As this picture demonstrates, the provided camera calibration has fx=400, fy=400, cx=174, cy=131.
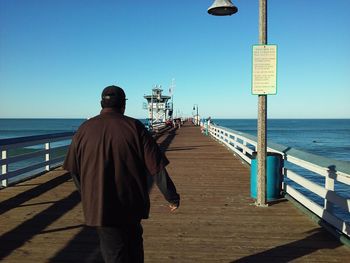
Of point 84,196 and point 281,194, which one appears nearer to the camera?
point 84,196

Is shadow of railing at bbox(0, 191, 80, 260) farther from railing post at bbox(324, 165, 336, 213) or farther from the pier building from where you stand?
the pier building

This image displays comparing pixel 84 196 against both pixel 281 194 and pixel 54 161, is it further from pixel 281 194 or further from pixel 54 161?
pixel 54 161

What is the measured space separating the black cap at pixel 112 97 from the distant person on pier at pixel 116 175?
2 cm

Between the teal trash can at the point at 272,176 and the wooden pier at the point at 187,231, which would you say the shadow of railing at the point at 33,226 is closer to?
the wooden pier at the point at 187,231

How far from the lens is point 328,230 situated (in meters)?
5.67

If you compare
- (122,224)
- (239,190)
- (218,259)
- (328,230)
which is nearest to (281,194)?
(239,190)

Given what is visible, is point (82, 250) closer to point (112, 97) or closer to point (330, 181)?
point (112, 97)

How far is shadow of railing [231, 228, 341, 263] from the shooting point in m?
4.68

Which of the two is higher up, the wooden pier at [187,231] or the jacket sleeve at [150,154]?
the jacket sleeve at [150,154]

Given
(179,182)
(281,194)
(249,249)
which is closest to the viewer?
(249,249)

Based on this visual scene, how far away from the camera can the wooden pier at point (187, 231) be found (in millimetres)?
4766

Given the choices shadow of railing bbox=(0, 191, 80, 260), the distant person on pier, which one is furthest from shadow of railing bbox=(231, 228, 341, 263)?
shadow of railing bbox=(0, 191, 80, 260)

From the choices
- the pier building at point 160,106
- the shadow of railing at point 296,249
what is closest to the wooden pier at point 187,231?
the shadow of railing at point 296,249

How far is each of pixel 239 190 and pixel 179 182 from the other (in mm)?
1745
